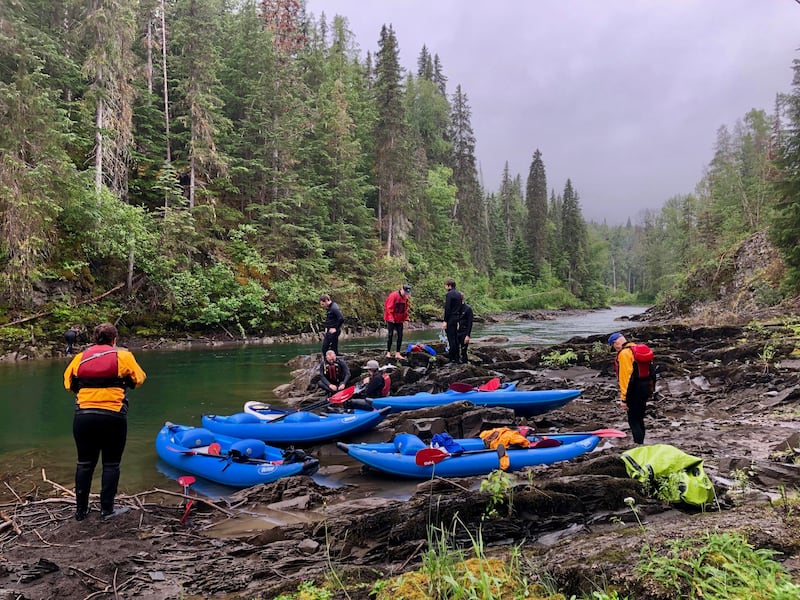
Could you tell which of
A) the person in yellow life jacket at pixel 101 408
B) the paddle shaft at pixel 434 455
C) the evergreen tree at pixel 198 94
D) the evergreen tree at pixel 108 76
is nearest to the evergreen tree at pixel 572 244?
the evergreen tree at pixel 198 94

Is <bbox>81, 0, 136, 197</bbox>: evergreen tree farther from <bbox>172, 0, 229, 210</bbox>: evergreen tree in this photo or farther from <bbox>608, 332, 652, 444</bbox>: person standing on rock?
<bbox>608, 332, 652, 444</bbox>: person standing on rock

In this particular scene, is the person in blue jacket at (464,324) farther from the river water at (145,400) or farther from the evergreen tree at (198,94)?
the evergreen tree at (198,94)

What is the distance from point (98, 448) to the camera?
488cm

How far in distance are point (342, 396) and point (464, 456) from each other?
3784 millimetres

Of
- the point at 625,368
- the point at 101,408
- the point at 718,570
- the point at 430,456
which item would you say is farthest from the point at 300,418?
the point at 718,570

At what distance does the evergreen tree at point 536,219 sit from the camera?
60.6 m

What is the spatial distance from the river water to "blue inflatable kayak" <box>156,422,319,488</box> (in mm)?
369

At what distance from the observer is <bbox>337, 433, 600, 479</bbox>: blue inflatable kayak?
585cm

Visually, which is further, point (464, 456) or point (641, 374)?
point (641, 374)

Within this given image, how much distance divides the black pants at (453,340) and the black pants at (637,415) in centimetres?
618

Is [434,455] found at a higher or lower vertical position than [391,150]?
lower

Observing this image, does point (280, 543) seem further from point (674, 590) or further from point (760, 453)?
point (760, 453)

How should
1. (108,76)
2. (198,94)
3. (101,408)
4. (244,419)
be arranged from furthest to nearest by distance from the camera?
(198,94) → (108,76) → (244,419) → (101,408)

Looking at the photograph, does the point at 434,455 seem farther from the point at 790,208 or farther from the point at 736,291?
the point at 736,291
